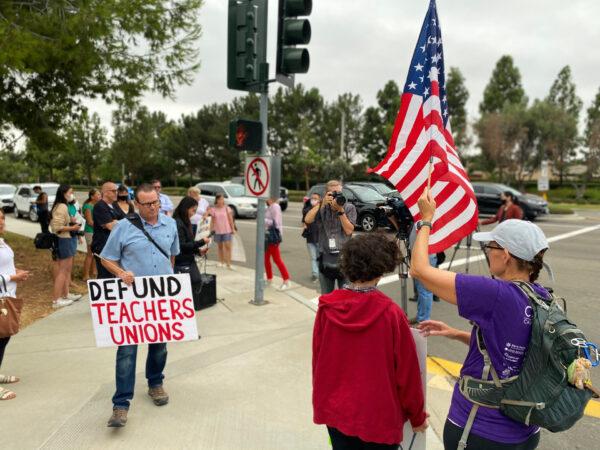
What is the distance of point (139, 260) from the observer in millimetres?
3660

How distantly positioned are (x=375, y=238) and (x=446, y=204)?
1223 mm

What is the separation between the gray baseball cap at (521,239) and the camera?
6.08 feet

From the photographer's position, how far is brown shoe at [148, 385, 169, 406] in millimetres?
3758

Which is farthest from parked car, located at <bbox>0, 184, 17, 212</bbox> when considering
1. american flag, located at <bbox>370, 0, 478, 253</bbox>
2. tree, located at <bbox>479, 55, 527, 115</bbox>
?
tree, located at <bbox>479, 55, 527, 115</bbox>

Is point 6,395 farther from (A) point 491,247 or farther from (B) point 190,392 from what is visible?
(A) point 491,247

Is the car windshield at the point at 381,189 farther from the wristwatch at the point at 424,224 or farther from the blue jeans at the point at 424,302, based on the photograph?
the blue jeans at the point at 424,302

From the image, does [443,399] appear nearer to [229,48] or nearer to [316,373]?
[316,373]

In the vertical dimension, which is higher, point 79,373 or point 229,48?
point 229,48

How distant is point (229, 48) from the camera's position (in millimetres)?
6211

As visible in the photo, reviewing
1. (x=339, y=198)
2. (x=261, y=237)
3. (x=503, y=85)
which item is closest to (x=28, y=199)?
(x=261, y=237)

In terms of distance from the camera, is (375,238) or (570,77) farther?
(570,77)

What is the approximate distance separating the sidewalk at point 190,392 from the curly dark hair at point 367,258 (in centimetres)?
176

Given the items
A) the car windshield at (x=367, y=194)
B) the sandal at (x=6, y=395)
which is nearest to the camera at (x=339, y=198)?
the car windshield at (x=367, y=194)

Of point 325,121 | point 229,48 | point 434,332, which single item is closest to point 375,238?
point 434,332
